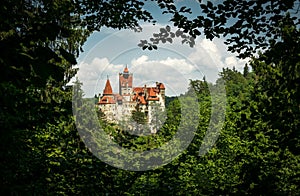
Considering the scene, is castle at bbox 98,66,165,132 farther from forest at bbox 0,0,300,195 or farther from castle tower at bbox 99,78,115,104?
forest at bbox 0,0,300,195

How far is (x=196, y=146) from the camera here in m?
14.7

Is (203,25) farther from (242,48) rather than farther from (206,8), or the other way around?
(242,48)

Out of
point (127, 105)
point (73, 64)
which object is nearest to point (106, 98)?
point (127, 105)

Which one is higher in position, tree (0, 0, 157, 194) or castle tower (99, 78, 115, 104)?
castle tower (99, 78, 115, 104)

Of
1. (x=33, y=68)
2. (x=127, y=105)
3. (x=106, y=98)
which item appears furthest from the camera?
(x=127, y=105)

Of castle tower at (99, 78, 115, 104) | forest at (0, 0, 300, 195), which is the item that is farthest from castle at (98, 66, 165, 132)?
forest at (0, 0, 300, 195)

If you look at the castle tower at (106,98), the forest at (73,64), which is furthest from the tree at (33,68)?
the castle tower at (106,98)

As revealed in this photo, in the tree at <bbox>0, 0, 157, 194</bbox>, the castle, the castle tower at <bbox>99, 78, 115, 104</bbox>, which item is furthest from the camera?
the castle

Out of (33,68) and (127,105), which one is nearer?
(33,68)

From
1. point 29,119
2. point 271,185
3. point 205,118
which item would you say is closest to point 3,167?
point 29,119

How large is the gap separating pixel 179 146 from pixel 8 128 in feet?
42.6

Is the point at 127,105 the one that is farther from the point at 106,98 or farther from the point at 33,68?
the point at 33,68

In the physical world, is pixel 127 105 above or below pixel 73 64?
above

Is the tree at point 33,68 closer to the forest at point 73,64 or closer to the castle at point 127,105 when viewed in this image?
the forest at point 73,64
